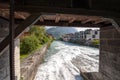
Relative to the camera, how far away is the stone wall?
15.8 feet

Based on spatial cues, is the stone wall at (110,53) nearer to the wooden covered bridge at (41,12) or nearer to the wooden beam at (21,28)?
the wooden covered bridge at (41,12)

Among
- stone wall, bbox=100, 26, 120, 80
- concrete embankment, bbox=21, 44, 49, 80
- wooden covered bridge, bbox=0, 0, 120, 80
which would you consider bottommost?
concrete embankment, bbox=21, 44, 49, 80

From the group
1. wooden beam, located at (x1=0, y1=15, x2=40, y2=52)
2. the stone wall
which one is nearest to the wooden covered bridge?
wooden beam, located at (x1=0, y1=15, x2=40, y2=52)

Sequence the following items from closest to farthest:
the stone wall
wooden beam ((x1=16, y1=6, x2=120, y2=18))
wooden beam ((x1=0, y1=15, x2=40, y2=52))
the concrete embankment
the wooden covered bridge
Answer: the wooden covered bridge < wooden beam ((x1=0, y1=15, x2=40, y2=52)) < wooden beam ((x1=16, y1=6, x2=120, y2=18)) < the stone wall < the concrete embankment

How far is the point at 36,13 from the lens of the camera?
115 inches

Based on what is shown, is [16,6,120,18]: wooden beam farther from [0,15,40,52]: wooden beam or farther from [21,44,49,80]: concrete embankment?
[21,44,49,80]: concrete embankment

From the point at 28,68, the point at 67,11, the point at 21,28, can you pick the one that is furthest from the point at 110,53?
the point at 28,68

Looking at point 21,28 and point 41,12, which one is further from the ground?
point 41,12

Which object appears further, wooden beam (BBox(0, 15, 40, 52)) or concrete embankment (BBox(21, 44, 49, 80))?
concrete embankment (BBox(21, 44, 49, 80))

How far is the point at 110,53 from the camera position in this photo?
5.32 metres

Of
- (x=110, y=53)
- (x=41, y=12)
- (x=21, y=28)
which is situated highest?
(x=41, y=12)

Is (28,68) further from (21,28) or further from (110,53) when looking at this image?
(21,28)

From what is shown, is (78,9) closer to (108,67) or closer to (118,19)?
(118,19)

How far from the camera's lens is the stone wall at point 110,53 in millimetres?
4805
